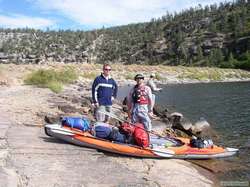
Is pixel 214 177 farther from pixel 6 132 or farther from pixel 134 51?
pixel 134 51

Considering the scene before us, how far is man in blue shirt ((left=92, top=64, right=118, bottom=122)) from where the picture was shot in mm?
15481

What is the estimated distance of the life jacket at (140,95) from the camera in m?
15.1

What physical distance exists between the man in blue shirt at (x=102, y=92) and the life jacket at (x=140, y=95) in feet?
2.88

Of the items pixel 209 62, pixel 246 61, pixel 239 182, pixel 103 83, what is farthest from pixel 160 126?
pixel 209 62

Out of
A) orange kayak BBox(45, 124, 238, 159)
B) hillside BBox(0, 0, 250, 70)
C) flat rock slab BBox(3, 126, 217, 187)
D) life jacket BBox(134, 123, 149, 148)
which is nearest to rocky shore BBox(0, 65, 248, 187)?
flat rock slab BBox(3, 126, 217, 187)

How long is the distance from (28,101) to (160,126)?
7894 mm

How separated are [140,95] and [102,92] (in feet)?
4.42

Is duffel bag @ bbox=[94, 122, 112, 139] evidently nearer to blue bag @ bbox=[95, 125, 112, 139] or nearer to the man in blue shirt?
blue bag @ bbox=[95, 125, 112, 139]

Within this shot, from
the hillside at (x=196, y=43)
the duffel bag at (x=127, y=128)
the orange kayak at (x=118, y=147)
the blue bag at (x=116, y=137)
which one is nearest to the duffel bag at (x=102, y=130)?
the blue bag at (x=116, y=137)

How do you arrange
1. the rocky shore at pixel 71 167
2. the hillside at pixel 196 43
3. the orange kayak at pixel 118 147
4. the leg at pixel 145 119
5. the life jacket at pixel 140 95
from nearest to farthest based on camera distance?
1. the rocky shore at pixel 71 167
2. the orange kayak at pixel 118 147
3. the life jacket at pixel 140 95
4. the leg at pixel 145 119
5. the hillside at pixel 196 43

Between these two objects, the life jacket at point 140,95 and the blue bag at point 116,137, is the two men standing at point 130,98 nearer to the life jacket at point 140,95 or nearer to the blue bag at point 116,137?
the life jacket at point 140,95

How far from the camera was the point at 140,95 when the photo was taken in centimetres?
1517

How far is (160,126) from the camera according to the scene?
22.0 m

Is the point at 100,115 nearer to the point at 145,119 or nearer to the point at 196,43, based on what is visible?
the point at 145,119
